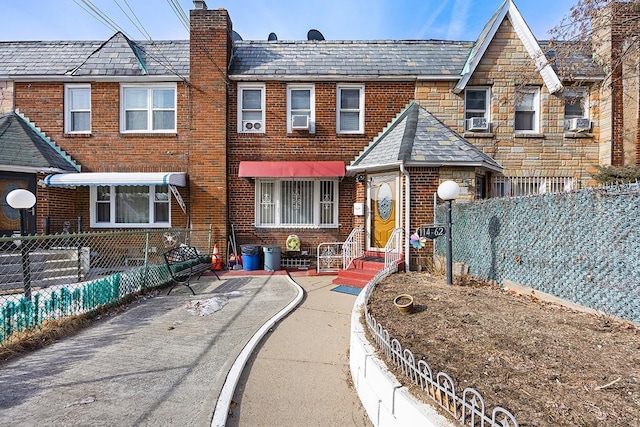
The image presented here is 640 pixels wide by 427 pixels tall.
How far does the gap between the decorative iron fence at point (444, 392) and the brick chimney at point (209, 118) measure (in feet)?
28.0

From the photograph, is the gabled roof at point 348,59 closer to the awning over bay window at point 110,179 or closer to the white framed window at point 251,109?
the white framed window at point 251,109

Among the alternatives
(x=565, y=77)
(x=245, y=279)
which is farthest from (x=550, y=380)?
(x=565, y=77)

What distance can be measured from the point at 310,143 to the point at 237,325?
23.6 ft

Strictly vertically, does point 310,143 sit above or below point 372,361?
above

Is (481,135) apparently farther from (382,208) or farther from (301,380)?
(301,380)

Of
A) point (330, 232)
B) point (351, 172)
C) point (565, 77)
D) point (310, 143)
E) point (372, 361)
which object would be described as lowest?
point (372, 361)

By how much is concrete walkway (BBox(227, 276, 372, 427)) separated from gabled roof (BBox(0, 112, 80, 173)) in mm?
9758

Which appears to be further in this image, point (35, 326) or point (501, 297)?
point (501, 297)

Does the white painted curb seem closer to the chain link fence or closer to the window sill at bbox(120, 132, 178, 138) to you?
the chain link fence

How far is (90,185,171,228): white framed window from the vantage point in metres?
11.1

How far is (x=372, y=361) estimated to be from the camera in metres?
3.10

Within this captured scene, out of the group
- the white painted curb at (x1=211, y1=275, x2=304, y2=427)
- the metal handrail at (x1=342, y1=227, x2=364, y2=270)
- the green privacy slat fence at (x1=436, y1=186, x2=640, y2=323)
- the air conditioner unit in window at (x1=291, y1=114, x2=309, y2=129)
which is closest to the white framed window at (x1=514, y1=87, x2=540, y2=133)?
the green privacy slat fence at (x1=436, y1=186, x2=640, y2=323)

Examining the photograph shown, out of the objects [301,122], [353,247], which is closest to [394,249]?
[353,247]

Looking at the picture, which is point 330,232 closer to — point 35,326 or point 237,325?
point 237,325
